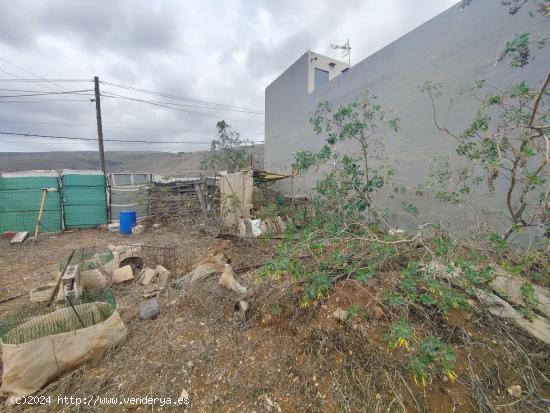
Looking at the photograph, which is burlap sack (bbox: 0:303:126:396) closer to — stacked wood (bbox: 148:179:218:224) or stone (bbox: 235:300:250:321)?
stone (bbox: 235:300:250:321)

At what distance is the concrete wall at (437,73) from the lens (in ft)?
12.6

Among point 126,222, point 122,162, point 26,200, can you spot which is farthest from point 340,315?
point 122,162

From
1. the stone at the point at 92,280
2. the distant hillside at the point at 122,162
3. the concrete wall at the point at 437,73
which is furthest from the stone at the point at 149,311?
the distant hillside at the point at 122,162

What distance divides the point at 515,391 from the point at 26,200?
10563 millimetres

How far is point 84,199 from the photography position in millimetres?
7625

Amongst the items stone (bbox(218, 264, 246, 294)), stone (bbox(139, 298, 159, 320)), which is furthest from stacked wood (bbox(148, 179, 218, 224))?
stone (bbox(139, 298, 159, 320))

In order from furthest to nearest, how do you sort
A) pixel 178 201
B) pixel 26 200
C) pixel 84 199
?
pixel 178 201
pixel 84 199
pixel 26 200

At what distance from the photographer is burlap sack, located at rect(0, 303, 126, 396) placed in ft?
5.12

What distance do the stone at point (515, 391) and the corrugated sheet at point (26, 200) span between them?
400 inches

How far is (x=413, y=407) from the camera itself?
1359 mm

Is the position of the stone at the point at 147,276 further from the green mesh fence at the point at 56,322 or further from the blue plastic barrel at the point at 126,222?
the blue plastic barrel at the point at 126,222

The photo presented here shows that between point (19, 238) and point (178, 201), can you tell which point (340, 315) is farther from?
point (19, 238)

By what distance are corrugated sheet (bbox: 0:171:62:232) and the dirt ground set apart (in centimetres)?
720

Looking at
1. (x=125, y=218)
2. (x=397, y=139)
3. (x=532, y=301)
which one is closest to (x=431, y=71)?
(x=397, y=139)
